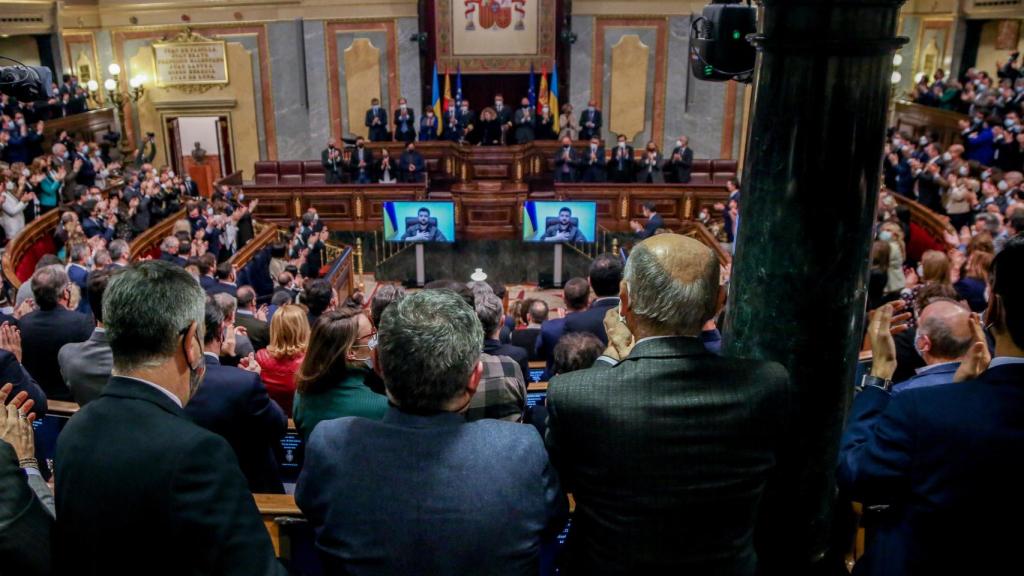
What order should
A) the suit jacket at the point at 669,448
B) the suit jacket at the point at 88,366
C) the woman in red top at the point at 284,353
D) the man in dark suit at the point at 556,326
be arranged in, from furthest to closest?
the man in dark suit at the point at 556,326, the woman in red top at the point at 284,353, the suit jacket at the point at 88,366, the suit jacket at the point at 669,448

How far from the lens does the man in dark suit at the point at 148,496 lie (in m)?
1.35

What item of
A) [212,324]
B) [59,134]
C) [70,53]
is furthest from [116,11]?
[212,324]

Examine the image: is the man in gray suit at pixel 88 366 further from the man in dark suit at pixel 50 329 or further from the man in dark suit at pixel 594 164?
the man in dark suit at pixel 594 164

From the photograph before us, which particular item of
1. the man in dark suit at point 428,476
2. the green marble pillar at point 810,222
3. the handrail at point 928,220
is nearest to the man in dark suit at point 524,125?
the handrail at point 928,220

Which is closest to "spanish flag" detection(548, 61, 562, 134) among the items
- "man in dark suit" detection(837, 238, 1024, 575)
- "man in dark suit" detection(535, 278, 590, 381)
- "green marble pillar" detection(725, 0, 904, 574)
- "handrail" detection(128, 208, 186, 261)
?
"handrail" detection(128, 208, 186, 261)

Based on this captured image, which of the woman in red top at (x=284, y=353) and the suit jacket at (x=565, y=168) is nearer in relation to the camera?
the woman in red top at (x=284, y=353)

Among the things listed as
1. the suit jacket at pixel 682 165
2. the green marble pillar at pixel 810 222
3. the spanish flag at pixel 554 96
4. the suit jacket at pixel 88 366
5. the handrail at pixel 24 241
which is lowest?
the handrail at pixel 24 241

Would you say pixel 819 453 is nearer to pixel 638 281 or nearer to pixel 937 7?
pixel 638 281

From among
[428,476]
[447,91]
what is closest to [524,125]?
[447,91]

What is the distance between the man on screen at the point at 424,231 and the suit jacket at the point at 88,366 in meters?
7.74

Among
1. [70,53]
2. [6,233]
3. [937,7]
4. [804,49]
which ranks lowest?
[6,233]

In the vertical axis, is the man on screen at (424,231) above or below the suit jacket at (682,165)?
Result: below

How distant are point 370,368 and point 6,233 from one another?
26.0ft

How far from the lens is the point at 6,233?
862 cm
